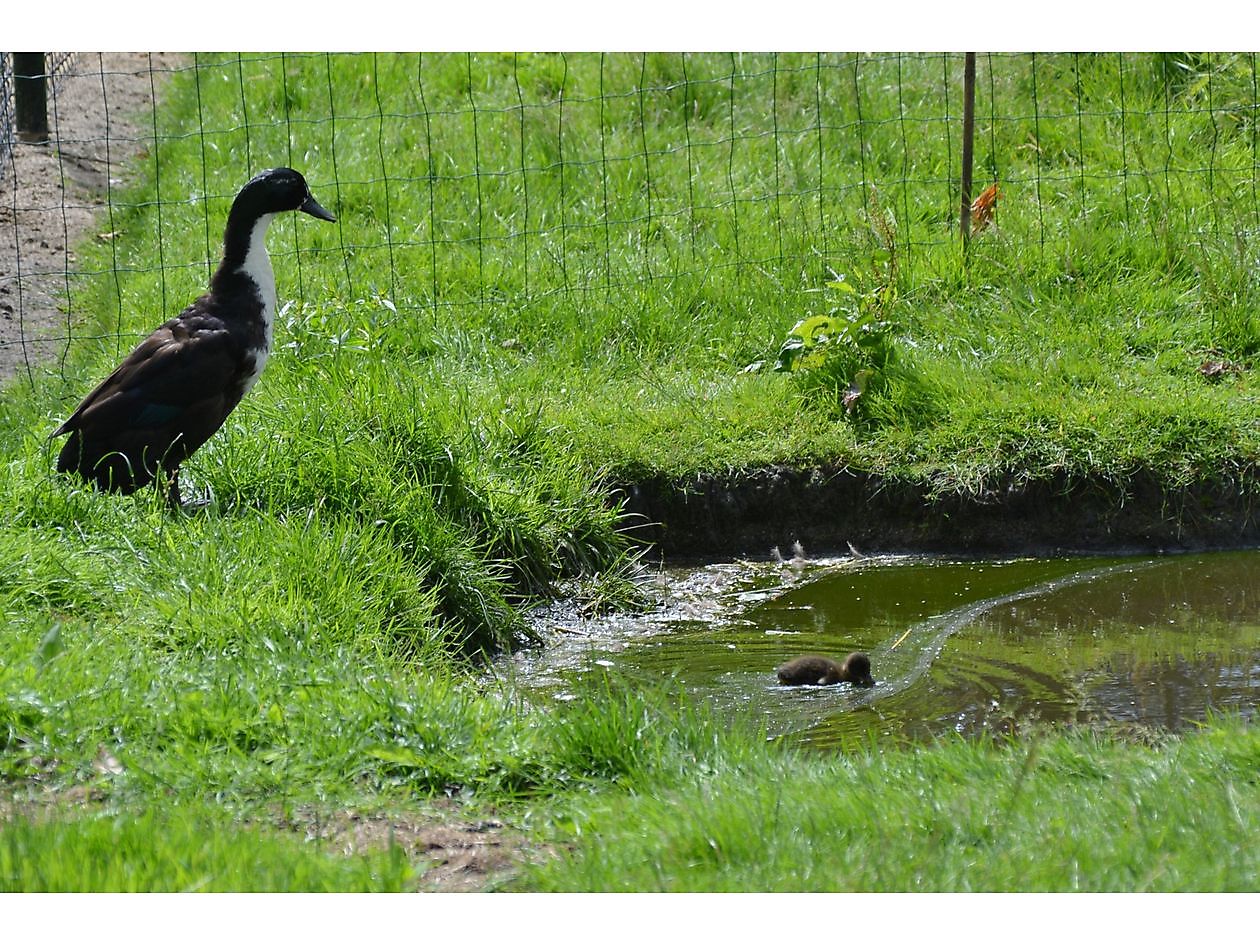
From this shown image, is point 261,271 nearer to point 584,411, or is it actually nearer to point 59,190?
point 584,411

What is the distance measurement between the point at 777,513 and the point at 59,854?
413 cm

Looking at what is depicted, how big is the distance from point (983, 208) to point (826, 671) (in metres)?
3.95

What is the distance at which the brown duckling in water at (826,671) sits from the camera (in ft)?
17.2

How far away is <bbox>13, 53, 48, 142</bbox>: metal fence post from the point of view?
10234mm

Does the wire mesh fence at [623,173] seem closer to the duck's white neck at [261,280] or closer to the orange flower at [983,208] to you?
the orange flower at [983,208]

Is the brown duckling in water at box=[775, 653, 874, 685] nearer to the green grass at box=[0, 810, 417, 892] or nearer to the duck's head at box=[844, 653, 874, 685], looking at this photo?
the duck's head at box=[844, 653, 874, 685]

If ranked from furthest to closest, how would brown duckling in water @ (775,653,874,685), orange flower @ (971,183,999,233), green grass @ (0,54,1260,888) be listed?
orange flower @ (971,183,999,233), brown duckling in water @ (775,653,874,685), green grass @ (0,54,1260,888)

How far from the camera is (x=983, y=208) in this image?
8.29 meters

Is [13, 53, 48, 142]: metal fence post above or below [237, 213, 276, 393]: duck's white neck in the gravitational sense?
above

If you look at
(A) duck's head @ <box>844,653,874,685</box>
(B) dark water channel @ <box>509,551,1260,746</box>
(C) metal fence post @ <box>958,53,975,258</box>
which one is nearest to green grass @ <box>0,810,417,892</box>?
A: (B) dark water channel @ <box>509,551,1260,746</box>

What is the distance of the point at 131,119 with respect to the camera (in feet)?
37.3

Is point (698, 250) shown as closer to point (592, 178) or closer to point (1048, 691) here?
point (592, 178)

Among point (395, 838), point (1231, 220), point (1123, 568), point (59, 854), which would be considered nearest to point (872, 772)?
point (395, 838)

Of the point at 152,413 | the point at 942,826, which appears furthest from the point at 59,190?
the point at 942,826
